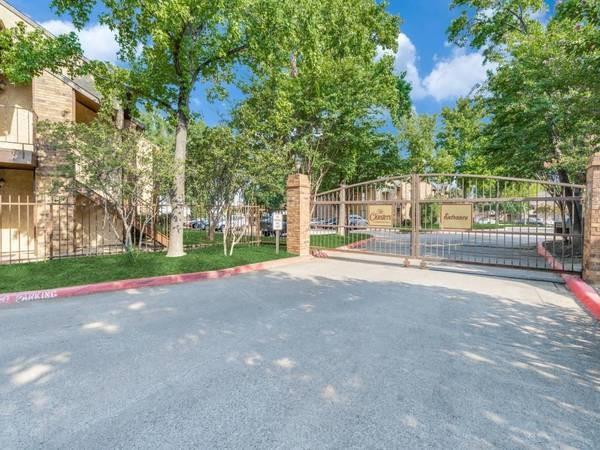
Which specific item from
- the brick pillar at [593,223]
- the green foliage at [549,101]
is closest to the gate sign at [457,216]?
the brick pillar at [593,223]

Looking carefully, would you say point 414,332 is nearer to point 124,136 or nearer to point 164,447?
point 164,447

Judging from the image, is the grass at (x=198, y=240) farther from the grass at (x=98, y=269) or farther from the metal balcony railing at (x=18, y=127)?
the metal balcony railing at (x=18, y=127)

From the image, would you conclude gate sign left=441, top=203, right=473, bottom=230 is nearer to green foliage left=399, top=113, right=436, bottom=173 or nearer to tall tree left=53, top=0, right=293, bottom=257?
tall tree left=53, top=0, right=293, bottom=257

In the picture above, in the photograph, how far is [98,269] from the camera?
799cm

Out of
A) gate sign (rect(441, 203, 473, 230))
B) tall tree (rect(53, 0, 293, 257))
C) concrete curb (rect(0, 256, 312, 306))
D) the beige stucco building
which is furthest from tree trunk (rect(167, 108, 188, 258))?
gate sign (rect(441, 203, 473, 230))

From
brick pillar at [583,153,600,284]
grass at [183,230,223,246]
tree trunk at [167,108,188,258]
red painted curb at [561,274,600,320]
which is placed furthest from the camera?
grass at [183,230,223,246]

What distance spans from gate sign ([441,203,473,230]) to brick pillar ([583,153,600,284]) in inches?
91.9

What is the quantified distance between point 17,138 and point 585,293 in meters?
15.5

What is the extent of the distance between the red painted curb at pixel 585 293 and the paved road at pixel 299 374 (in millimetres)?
225

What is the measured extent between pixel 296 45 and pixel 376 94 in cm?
869

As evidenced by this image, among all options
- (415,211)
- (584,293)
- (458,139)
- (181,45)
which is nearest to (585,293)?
(584,293)

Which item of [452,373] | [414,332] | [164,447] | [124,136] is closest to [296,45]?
[124,136]

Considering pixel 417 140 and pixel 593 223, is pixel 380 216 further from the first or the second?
pixel 417 140

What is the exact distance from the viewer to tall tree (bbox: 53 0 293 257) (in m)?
9.24
